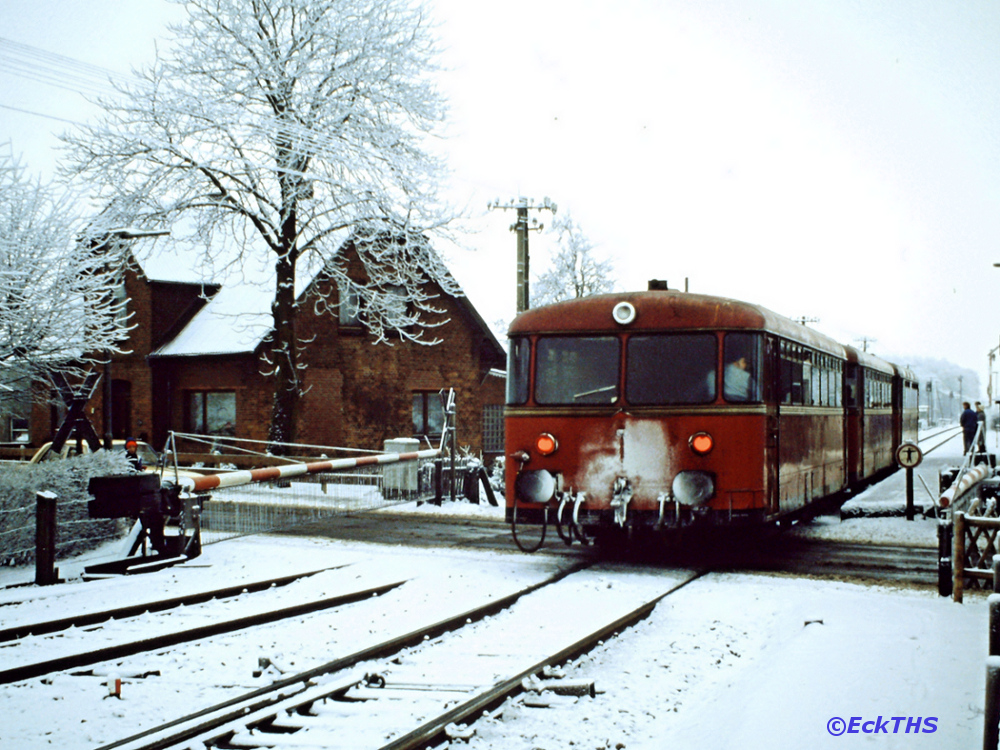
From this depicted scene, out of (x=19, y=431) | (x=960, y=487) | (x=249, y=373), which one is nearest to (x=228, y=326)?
(x=249, y=373)

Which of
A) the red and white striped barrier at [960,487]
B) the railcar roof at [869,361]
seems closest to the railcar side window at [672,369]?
the red and white striped barrier at [960,487]

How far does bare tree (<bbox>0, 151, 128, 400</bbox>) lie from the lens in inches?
527

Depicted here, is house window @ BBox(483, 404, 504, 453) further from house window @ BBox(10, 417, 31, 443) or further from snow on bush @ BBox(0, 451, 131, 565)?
snow on bush @ BBox(0, 451, 131, 565)

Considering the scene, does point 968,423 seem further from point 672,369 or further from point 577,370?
point 577,370

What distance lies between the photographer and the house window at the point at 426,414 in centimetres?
2895

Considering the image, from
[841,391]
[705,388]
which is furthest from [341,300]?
[705,388]

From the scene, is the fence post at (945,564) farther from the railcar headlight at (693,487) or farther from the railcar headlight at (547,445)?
the railcar headlight at (547,445)

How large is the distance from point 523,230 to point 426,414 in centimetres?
683

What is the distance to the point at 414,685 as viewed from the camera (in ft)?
19.6

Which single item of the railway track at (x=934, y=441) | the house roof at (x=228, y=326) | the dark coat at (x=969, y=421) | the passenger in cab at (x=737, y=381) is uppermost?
the house roof at (x=228, y=326)

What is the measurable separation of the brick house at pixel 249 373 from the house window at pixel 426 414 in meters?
0.03

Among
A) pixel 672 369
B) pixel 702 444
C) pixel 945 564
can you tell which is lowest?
pixel 945 564

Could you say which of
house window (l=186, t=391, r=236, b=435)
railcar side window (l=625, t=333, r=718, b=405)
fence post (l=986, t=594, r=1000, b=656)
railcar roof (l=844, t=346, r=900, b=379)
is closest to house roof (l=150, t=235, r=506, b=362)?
house window (l=186, t=391, r=236, b=435)

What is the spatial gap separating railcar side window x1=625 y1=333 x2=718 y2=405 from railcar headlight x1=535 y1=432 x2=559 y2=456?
92cm
